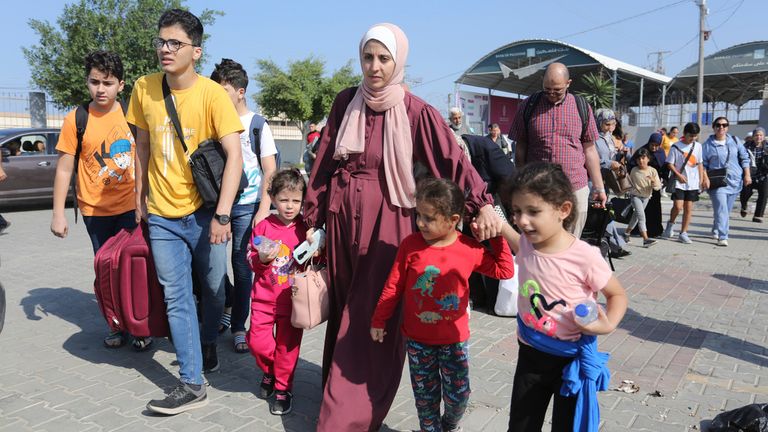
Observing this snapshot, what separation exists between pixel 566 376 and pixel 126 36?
23.3 m

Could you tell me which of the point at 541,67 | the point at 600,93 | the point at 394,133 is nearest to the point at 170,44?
the point at 394,133

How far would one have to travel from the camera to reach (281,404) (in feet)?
11.5

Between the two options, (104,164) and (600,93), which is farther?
(600,93)

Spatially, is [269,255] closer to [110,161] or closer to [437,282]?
[437,282]

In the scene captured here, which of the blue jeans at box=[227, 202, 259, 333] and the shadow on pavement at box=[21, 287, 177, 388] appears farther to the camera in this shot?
the blue jeans at box=[227, 202, 259, 333]

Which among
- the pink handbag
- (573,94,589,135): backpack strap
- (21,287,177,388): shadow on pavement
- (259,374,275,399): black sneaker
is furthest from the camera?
(573,94,589,135): backpack strap

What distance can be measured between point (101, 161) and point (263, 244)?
163 cm

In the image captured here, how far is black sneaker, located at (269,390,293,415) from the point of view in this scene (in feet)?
11.4

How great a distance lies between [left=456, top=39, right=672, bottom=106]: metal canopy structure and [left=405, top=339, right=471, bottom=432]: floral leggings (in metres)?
29.1

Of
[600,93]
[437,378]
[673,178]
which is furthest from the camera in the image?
[600,93]

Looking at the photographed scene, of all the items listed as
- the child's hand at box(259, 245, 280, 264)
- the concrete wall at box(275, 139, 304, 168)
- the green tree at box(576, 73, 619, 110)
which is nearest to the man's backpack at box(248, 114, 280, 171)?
the child's hand at box(259, 245, 280, 264)

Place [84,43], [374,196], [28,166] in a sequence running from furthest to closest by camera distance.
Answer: [84,43], [28,166], [374,196]

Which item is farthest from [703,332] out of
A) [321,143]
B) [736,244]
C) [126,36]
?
[126,36]

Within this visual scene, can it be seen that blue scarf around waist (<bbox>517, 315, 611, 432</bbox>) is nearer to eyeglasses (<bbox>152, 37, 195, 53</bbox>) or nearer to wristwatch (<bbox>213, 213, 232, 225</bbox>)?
wristwatch (<bbox>213, 213, 232, 225</bbox>)
